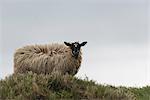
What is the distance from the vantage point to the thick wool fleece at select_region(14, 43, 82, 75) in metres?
18.2

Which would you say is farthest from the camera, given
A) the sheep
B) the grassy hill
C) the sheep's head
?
the sheep

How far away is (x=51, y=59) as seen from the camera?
722 inches

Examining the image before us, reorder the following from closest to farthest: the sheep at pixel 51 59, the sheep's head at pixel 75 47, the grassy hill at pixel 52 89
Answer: the grassy hill at pixel 52 89 < the sheep's head at pixel 75 47 < the sheep at pixel 51 59

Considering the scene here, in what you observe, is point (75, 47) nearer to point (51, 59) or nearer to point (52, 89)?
point (51, 59)

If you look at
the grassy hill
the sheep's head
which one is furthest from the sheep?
the grassy hill

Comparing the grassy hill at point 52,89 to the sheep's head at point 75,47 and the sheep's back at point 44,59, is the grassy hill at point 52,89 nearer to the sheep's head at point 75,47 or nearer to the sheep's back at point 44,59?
the sheep's head at point 75,47

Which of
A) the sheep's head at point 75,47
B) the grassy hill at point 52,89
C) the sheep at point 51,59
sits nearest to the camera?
the grassy hill at point 52,89

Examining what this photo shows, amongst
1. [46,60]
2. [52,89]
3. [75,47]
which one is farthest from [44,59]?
[52,89]

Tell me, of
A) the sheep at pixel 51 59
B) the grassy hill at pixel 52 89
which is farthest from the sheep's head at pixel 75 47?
the grassy hill at pixel 52 89

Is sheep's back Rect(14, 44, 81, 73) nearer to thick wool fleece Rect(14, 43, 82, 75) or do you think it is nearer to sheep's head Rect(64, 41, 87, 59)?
thick wool fleece Rect(14, 43, 82, 75)

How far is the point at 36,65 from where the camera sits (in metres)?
18.4

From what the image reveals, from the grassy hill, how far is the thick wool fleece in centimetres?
327

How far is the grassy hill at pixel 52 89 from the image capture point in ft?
44.4

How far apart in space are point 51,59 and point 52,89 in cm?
424
